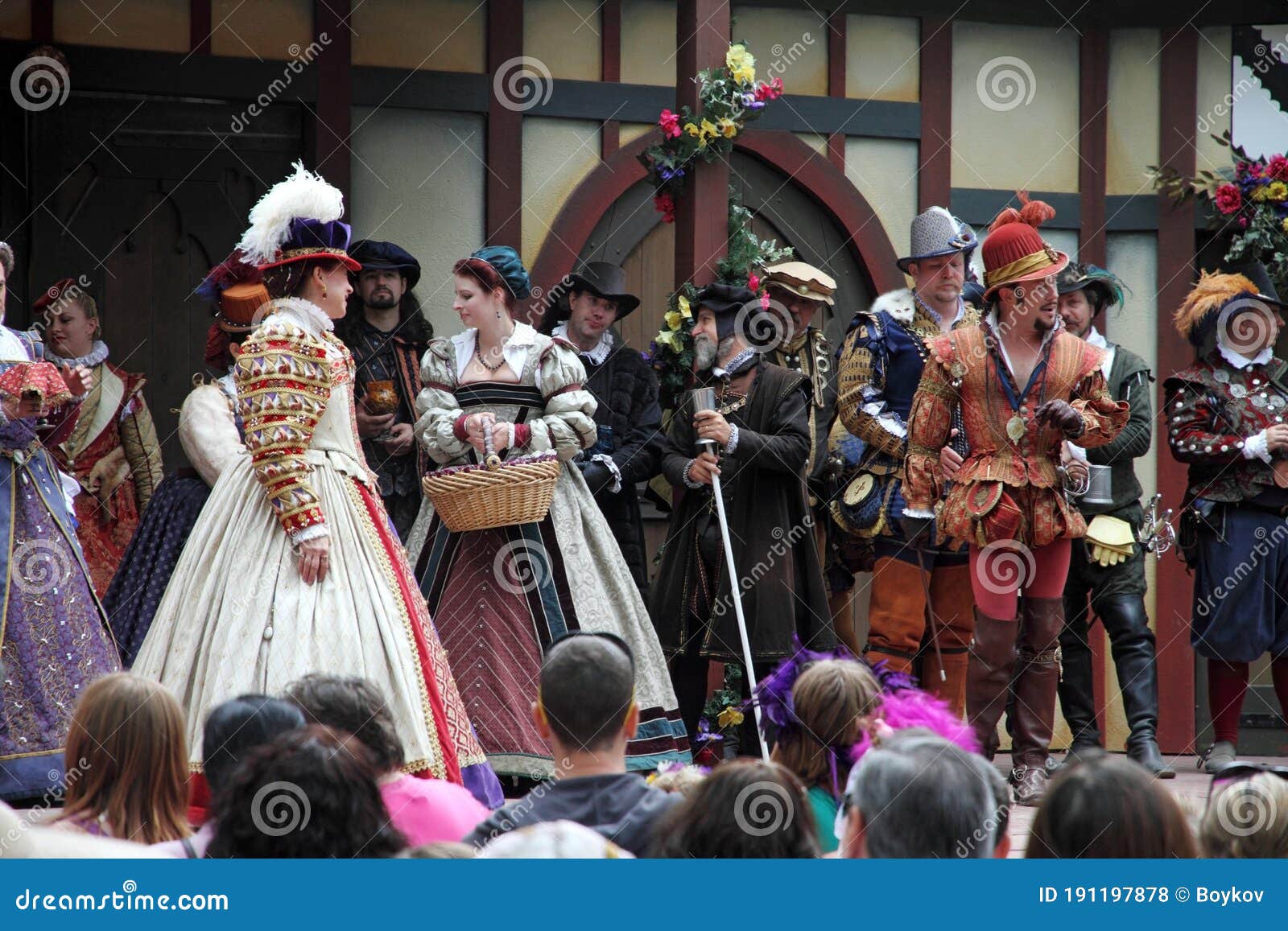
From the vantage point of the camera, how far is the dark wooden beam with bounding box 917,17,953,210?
27.8 feet

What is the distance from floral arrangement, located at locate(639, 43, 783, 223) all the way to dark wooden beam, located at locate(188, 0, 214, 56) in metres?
2.11

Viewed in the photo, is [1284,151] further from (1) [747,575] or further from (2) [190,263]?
(2) [190,263]

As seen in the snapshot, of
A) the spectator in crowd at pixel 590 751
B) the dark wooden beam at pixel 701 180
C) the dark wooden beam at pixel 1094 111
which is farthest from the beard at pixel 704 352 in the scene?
the spectator in crowd at pixel 590 751

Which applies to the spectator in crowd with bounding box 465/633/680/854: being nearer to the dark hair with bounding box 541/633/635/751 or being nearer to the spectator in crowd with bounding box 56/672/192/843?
the dark hair with bounding box 541/633/635/751

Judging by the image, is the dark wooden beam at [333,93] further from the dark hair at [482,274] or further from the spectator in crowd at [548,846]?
the spectator in crowd at [548,846]

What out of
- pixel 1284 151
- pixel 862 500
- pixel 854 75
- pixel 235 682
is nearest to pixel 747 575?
pixel 862 500

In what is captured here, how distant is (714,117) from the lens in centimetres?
670

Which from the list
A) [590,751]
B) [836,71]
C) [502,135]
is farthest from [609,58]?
[590,751]

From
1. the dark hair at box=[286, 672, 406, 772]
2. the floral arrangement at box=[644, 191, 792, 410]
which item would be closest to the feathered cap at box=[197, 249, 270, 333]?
the floral arrangement at box=[644, 191, 792, 410]

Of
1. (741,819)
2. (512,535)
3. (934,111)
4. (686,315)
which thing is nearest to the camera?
(741,819)

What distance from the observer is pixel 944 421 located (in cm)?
598

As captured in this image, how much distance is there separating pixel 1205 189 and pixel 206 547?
5568mm

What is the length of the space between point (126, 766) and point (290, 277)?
2370 millimetres

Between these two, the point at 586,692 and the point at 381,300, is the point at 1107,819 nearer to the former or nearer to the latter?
the point at 586,692
